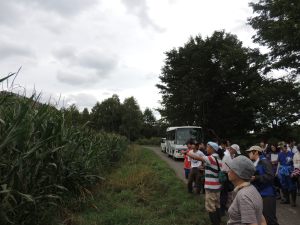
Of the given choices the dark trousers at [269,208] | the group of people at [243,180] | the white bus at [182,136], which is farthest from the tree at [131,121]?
the dark trousers at [269,208]

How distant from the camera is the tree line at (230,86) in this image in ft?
91.3

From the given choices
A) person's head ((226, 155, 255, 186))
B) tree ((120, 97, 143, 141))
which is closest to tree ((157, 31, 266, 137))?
person's head ((226, 155, 255, 186))

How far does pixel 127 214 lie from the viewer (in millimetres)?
8523

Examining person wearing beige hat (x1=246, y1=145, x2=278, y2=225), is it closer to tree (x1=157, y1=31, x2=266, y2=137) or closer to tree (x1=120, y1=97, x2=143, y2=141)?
tree (x1=157, y1=31, x2=266, y2=137)

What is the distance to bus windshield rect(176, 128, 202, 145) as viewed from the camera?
2837cm

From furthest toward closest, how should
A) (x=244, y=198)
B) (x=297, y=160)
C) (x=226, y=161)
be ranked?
(x=297, y=160) < (x=226, y=161) < (x=244, y=198)

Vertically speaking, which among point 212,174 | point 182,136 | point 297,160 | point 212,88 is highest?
point 212,88

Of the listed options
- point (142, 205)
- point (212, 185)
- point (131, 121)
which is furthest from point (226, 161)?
point (131, 121)

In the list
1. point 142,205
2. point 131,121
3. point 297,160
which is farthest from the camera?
point 131,121

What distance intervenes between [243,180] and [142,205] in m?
6.53

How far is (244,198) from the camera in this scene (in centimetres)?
372

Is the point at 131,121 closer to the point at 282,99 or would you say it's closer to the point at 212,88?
the point at 212,88

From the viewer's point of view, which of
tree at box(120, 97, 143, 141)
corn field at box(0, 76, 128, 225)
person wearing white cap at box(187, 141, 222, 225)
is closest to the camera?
corn field at box(0, 76, 128, 225)

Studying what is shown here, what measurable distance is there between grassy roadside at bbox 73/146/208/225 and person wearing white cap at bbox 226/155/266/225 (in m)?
4.43
